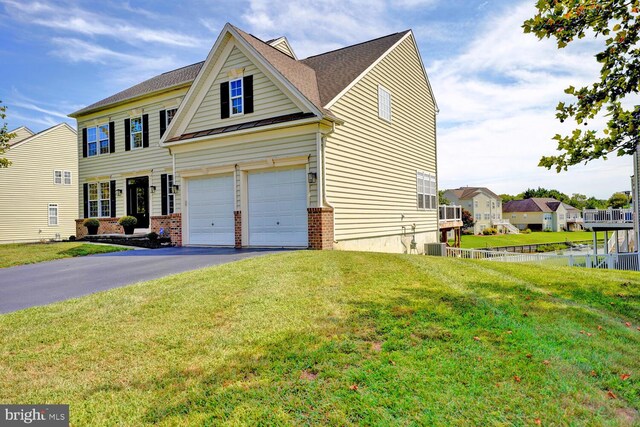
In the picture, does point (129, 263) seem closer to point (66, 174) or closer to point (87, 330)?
point (87, 330)

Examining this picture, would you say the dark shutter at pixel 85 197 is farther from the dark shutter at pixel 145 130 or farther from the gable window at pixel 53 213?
the gable window at pixel 53 213

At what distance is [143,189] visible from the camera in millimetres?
18203

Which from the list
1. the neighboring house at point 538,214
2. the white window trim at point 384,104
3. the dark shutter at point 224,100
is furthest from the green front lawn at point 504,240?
the dark shutter at point 224,100

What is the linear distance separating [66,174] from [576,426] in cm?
3392

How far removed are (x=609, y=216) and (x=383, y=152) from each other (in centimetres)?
2007

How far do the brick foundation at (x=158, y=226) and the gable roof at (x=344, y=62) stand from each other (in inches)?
295

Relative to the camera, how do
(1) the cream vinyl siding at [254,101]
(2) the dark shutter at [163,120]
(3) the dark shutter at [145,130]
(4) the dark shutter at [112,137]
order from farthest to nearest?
(4) the dark shutter at [112,137]
(3) the dark shutter at [145,130]
(2) the dark shutter at [163,120]
(1) the cream vinyl siding at [254,101]

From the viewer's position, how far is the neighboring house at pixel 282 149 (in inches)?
459

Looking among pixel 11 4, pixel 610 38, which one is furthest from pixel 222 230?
pixel 610 38

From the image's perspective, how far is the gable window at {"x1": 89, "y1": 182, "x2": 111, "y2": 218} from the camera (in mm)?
19516

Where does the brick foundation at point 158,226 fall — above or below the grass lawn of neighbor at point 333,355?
above

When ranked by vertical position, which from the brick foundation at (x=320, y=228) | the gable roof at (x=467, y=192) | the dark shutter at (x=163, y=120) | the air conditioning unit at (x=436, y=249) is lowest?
the air conditioning unit at (x=436, y=249)

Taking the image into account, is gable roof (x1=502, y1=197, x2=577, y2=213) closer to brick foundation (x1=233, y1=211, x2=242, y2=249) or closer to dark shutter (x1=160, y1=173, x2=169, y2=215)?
dark shutter (x1=160, y1=173, x2=169, y2=215)

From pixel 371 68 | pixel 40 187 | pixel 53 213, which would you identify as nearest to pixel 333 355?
pixel 371 68
